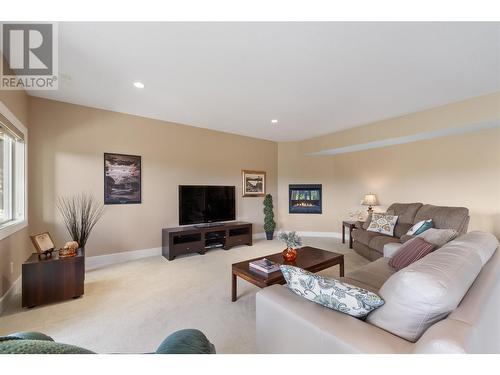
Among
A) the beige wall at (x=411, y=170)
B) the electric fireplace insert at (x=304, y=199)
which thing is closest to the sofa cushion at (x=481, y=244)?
the beige wall at (x=411, y=170)

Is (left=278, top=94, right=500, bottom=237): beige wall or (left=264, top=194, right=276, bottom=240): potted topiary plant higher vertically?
(left=278, top=94, right=500, bottom=237): beige wall

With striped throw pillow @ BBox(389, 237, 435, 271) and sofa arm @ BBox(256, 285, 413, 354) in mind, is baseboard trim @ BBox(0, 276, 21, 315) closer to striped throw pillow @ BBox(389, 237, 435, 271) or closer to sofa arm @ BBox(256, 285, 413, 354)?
sofa arm @ BBox(256, 285, 413, 354)

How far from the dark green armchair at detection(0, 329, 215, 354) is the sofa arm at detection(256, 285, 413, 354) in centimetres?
42

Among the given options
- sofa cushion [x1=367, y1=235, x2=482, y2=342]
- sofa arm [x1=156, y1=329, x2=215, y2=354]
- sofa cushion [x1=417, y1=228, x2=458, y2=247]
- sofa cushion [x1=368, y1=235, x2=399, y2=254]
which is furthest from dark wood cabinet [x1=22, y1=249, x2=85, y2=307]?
sofa cushion [x1=368, y1=235, x2=399, y2=254]

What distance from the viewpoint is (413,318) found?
37.1 inches

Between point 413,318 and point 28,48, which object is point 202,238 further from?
point 413,318

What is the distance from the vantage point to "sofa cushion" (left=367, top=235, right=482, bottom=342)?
3.04 ft

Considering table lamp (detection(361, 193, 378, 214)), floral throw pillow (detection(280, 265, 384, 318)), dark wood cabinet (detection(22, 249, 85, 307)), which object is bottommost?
dark wood cabinet (detection(22, 249, 85, 307))

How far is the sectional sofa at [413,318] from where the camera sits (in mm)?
842

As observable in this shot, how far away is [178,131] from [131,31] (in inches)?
100

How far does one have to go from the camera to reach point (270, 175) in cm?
574
